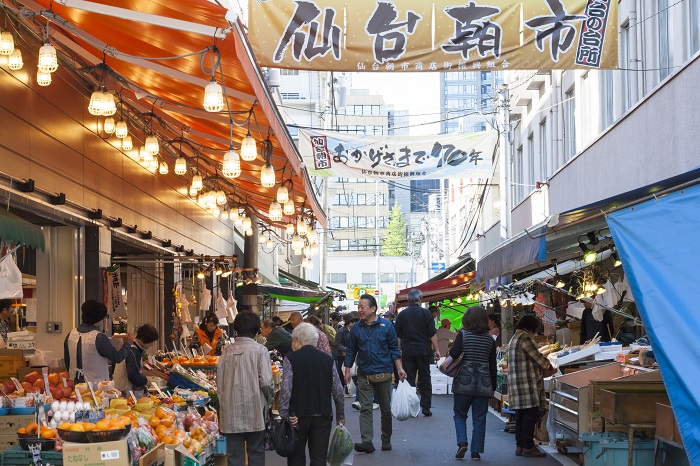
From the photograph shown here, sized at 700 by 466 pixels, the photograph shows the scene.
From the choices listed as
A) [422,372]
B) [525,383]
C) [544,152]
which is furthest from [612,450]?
[544,152]

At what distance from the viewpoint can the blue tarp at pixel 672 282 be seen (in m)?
5.56

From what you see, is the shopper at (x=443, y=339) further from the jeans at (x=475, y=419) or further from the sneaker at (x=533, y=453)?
the jeans at (x=475, y=419)

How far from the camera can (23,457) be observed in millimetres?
7371

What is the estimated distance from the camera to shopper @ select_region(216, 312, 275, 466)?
8969 mm

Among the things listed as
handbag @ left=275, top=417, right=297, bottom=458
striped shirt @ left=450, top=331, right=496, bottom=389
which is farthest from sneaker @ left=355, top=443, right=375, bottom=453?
handbag @ left=275, top=417, right=297, bottom=458

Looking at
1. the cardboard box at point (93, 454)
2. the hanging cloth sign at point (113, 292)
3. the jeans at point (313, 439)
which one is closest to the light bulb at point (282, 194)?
the hanging cloth sign at point (113, 292)

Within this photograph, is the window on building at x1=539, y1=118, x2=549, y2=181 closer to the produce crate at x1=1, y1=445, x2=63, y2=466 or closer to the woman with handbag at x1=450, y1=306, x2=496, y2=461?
the woman with handbag at x1=450, y1=306, x2=496, y2=461

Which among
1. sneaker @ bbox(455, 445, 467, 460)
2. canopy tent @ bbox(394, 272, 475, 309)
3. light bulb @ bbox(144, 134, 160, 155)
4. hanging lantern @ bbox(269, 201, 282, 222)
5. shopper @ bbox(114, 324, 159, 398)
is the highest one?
light bulb @ bbox(144, 134, 160, 155)

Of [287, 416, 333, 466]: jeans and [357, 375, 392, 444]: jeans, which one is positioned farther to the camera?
[357, 375, 392, 444]: jeans

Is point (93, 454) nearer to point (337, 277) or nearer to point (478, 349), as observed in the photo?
point (478, 349)

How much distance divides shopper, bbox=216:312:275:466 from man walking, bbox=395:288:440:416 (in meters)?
7.83

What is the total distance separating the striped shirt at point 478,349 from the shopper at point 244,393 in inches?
137

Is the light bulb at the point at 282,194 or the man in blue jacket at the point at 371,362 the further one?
the light bulb at the point at 282,194

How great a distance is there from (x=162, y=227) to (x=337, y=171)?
4.10 metres
